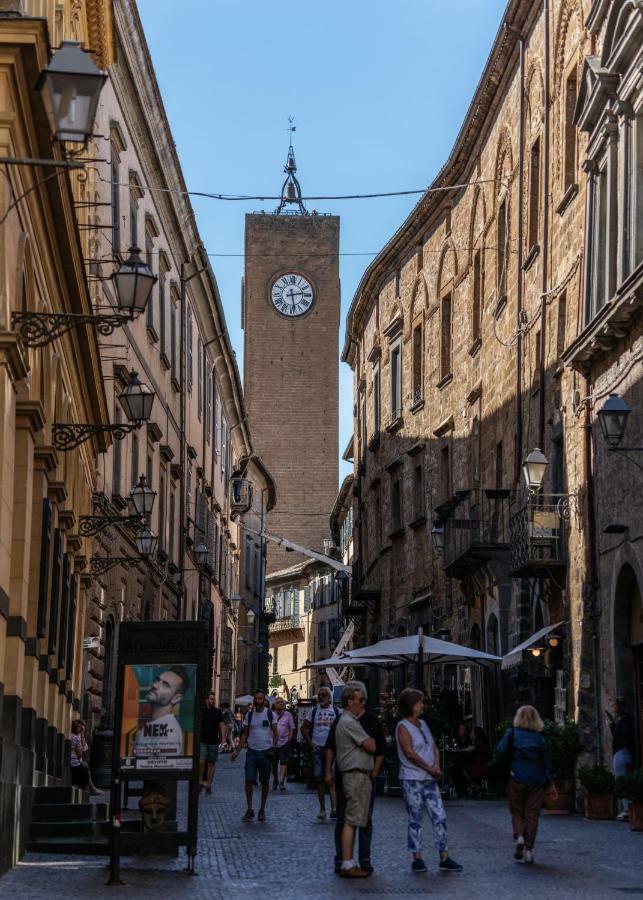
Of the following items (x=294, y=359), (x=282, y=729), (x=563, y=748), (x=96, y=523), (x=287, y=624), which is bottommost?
(x=563, y=748)

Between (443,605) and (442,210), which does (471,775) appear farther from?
(442,210)

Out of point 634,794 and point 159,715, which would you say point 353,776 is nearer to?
point 159,715

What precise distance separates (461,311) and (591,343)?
13981 millimetres

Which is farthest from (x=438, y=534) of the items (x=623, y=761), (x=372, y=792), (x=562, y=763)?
(x=372, y=792)

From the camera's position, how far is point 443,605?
3659 centimetres

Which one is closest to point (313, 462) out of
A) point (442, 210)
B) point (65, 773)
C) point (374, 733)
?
point (442, 210)

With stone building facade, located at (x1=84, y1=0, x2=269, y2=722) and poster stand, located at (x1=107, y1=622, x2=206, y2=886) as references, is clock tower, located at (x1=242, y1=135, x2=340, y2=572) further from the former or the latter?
poster stand, located at (x1=107, y1=622, x2=206, y2=886)

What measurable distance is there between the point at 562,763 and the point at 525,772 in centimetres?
790

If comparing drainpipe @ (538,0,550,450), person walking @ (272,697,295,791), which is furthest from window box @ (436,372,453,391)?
person walking @ (272,697,295,791)

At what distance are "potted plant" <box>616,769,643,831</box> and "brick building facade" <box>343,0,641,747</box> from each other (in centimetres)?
446

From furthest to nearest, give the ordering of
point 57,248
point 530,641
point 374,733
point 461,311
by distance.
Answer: point 461,311, point 530,641, point 57,248, point 374,733

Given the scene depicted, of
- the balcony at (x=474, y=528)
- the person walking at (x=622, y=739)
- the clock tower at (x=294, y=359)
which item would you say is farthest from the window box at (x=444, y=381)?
the clock tower at (x=294, y=359)

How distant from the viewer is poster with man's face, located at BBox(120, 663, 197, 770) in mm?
13188

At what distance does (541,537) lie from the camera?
25.6 m
